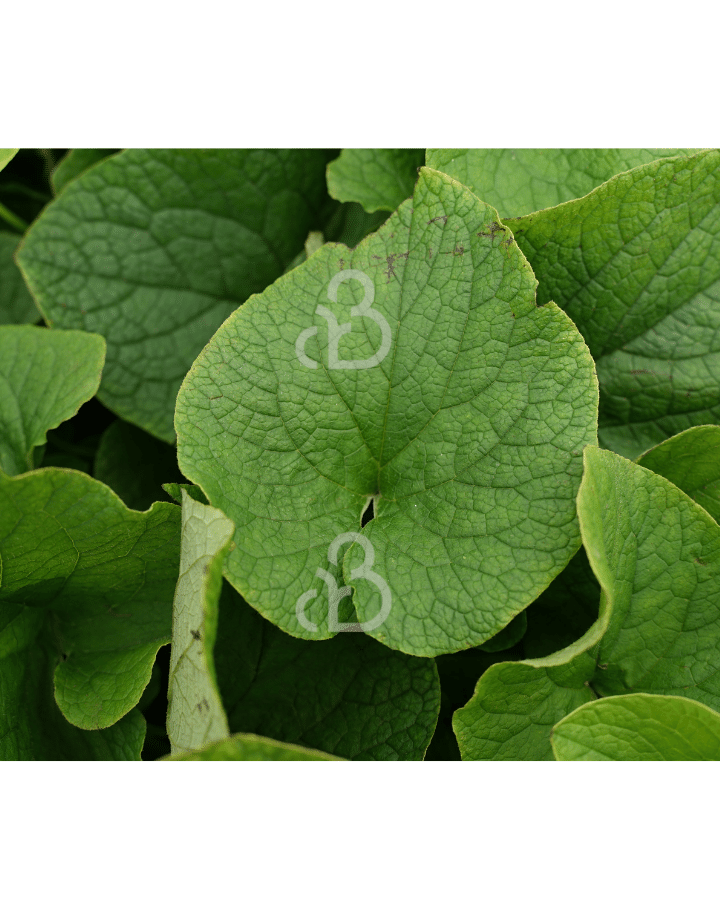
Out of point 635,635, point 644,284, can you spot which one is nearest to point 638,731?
point 635,635

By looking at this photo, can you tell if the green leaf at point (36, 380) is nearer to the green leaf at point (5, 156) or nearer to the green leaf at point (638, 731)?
the green leaf at point (5, 156)

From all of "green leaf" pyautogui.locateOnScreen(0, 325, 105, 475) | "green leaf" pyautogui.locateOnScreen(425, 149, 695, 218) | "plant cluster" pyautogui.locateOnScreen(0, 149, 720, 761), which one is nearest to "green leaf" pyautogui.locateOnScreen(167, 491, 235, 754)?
"plant cluster" pyautogui.locateOnScreen(0, 149, 720, 761)

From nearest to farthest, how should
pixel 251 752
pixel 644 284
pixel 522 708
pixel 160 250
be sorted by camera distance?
1. pixel 251 752
2. pixel 522 708
3. pixel 644 284
4. pixel 160 250

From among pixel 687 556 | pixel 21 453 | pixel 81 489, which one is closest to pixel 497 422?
pixel 687 556

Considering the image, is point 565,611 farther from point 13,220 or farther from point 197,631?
point 13,220

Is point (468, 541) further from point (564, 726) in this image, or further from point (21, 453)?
point (21, 453)
